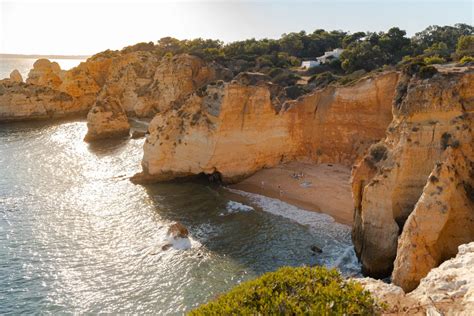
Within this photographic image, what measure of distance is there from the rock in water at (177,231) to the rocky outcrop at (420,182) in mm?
8304

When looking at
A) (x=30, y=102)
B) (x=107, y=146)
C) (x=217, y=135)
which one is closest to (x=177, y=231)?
(x=217, y=135)

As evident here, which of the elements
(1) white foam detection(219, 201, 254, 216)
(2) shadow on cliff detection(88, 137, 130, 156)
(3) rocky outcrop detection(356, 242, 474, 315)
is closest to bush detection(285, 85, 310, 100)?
(1) white foam detection(219, 201, 254, 216)

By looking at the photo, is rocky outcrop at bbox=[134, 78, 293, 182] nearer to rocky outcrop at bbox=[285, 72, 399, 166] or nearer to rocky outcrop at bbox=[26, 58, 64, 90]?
rocky outcrop at bbox=[285, 72, 399, 166]

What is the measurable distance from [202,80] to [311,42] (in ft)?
106

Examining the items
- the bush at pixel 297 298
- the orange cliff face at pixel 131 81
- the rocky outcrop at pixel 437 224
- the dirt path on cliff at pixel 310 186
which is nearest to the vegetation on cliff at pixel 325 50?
the orange cliff face at pixel 131 81

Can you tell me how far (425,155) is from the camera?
599 inches

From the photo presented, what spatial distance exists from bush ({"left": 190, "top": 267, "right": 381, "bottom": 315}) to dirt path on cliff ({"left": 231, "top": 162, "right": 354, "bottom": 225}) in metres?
13.4

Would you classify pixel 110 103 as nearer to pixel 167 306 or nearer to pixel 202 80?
pixel 202 80

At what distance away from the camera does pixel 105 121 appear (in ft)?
136

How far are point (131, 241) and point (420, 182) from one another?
43.6ft

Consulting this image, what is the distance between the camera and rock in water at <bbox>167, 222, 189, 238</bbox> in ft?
64.9

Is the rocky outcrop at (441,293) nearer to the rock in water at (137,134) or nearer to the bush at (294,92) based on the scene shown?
the bush at (294,92)

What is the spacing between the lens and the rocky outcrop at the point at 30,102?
4944 centimetres

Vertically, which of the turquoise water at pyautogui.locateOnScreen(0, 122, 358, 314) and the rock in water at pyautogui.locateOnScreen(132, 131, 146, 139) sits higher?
the rock in water at pyautogui.locateOnScreen(132, 131, 146, 139)
